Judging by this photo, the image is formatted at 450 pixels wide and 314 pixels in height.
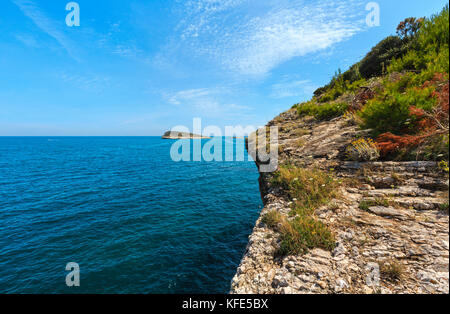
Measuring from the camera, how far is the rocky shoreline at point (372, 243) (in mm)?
3834

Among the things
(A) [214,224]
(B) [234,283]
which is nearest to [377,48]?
(A) [214,224]

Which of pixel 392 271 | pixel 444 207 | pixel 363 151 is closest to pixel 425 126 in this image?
pixel 363 151

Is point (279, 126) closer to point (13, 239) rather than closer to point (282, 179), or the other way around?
point (282, 179)

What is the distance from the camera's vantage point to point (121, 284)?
884cm

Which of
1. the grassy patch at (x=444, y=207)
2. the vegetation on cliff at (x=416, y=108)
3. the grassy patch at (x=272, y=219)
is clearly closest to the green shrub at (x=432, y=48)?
the vegetation on cliff at (x=416, y=108)

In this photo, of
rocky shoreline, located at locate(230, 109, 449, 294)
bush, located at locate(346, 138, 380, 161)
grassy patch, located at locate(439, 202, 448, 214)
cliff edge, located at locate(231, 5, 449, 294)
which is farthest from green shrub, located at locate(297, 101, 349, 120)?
grassy patch, located at locate(439, 202, 448, 214)

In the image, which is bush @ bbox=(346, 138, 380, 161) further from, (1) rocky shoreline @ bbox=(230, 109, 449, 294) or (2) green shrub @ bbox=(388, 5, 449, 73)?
(2) green shrub @ bbox=(388, 5, 449, 73)

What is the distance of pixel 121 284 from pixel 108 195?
49.3 feet

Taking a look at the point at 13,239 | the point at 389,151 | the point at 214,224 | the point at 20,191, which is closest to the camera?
the point at 389,151

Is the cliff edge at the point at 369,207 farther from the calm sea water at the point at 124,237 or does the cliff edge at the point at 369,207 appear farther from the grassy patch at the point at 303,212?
the calm sea water at the point at 124,237

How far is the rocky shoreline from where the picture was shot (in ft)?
12.6

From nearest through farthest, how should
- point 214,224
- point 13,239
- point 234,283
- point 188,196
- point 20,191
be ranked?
point 234,283
point 13,239
point 214,224
point 188,196
point 20,191

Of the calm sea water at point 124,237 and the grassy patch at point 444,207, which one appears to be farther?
the calm sea water at point 124,237

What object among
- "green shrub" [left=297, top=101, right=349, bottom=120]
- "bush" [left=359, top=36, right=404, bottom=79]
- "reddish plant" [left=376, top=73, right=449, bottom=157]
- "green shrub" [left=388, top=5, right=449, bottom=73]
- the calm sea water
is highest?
A: "bush" [left=359, top=36, right=404, bottom=79]
